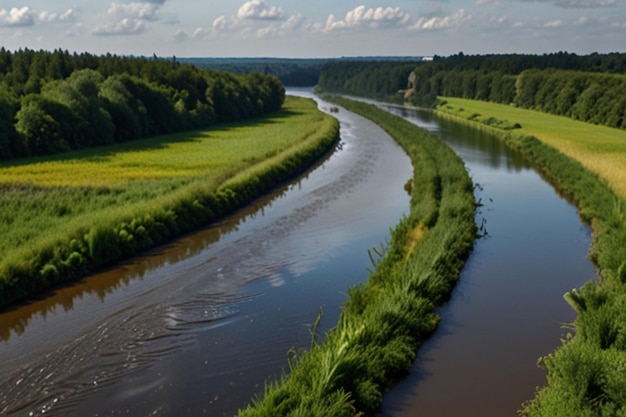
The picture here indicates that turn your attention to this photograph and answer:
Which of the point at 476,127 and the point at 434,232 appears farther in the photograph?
the point at 476,127

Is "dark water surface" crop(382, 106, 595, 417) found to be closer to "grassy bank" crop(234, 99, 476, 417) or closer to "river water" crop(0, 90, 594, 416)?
"river water" crop(0, 90, 594, 416)

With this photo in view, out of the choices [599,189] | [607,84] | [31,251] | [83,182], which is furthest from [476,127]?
[31,251]

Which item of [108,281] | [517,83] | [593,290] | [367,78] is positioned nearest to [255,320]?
[108,281]

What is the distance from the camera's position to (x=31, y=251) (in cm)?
1612

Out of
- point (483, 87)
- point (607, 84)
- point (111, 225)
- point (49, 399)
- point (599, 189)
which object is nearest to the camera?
point (49, 399)

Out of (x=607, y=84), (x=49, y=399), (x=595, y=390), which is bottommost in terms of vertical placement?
(x=49, y=399)

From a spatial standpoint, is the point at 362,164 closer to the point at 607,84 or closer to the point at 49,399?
the point at 49,399

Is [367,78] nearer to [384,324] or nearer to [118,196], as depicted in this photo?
[118,196]

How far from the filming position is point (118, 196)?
23891 millimetres

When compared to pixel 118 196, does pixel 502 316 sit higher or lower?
lower

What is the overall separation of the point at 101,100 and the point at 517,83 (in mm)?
62162

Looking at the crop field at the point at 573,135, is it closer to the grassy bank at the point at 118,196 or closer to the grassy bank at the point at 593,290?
the grassy bank at the point at 593,290

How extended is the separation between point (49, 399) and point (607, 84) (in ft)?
207

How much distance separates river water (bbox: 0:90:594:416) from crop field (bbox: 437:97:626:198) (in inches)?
346
